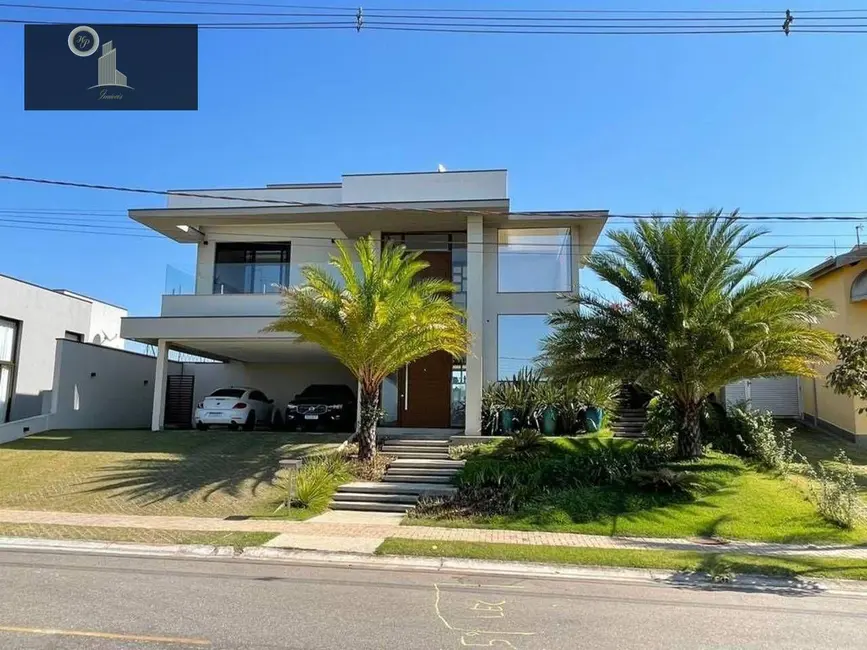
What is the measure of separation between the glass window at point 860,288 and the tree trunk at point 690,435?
6906 mm

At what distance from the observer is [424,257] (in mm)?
19375

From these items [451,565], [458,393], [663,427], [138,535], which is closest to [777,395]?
[663,427]

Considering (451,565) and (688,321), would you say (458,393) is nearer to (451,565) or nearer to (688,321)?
(688,321)

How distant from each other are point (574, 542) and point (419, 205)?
11192 millimetres

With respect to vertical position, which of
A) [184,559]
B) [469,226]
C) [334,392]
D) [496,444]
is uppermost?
[469,226]

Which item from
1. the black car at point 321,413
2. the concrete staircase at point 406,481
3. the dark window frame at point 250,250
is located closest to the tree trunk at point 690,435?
the concrete staircase at point 406,481

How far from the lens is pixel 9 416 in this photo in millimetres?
20875

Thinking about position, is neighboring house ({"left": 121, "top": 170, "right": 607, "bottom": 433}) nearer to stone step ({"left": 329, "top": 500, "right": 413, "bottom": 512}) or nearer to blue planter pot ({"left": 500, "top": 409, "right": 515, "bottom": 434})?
blue planter pot ({"left": 500, "top": 409, "right": 515, "bottom": 434})

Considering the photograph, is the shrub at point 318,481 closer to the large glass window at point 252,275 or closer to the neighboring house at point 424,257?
the neighboring house at point 424,257

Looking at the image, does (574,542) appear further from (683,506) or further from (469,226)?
(469,226)

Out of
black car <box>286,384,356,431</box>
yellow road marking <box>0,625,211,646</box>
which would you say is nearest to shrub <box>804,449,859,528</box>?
yellow road marking <box>0,625,211,646</box>

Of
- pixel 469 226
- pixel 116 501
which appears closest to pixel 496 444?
pixel 469 226

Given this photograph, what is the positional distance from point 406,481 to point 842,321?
1296 centimetres

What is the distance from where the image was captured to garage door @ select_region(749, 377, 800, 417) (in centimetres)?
1916
